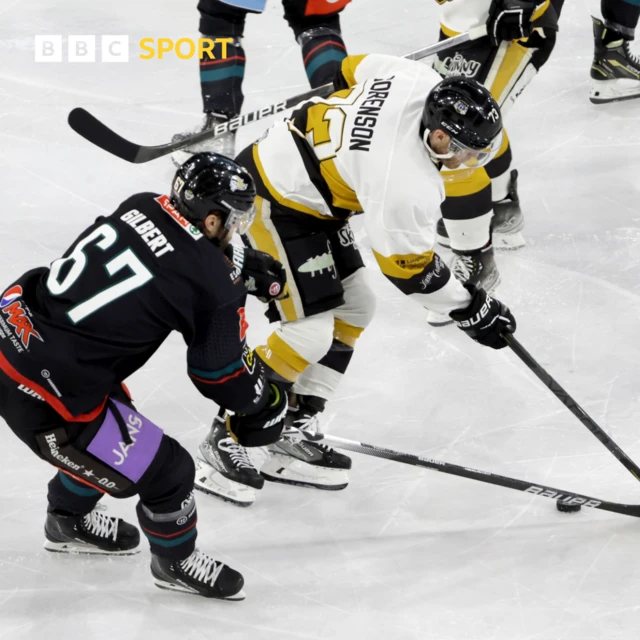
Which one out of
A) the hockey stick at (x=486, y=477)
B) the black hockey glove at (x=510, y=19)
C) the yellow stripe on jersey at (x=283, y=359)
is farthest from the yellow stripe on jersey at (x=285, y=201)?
the black hockey glove at (x=510, y=19)

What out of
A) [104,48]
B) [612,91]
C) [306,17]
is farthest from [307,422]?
[104,48]

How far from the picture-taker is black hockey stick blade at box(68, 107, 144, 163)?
12.0 ft

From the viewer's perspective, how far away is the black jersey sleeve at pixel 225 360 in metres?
2.07

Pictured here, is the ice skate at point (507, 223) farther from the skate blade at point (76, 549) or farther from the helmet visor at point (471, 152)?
the skate blade at point (76, 549)

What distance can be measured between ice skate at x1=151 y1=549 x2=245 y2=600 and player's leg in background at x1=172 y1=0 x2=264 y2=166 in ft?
6.18

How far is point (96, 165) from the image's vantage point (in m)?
4.14

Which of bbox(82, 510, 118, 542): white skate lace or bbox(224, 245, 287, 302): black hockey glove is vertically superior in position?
bbox(224, 245, 287, 302): black hockey glove

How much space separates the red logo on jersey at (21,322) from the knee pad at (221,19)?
2018mm

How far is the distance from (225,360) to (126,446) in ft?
0.88

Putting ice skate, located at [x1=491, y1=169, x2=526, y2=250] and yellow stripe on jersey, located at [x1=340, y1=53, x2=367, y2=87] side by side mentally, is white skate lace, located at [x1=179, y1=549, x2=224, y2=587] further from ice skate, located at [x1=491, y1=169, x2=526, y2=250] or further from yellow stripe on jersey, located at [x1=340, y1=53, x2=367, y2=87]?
ice skate, located at [x1=491, y1=169, x2=526, y2=250]

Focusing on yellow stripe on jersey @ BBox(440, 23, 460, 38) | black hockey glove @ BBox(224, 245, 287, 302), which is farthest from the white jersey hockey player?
yellow stripe on jersey @ BBox(440, 23, 460, 38)

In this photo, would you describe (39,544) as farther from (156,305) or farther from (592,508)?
(592,508)

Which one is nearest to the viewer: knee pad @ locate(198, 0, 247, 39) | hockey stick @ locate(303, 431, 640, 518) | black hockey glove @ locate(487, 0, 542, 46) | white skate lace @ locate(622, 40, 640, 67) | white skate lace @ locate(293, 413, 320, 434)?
hockey stick @ locate(303, 431, 640, 518)

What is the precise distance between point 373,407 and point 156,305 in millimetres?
1166
